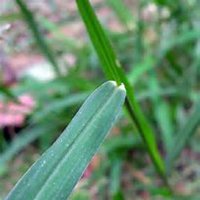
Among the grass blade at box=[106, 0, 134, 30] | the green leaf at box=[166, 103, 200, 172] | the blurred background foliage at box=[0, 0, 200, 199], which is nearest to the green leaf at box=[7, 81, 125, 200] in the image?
the green leaf at box=[166, 103, 200, 172]

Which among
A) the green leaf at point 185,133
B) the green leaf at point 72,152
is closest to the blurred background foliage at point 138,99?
the green leaf at point 185,133

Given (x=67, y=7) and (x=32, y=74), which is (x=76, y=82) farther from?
(x=67, y=7)


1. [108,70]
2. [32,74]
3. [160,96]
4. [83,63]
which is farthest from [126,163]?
[108,70]

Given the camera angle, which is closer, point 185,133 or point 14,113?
point 185,133

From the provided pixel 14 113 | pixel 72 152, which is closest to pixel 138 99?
pixel 14 113

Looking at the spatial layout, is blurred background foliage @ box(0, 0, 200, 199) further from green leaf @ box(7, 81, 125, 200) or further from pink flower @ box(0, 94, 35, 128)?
green leaf @ box(7, 81, 125, 200)

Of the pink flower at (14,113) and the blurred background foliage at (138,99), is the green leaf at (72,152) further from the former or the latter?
the pink flower at (14,113)

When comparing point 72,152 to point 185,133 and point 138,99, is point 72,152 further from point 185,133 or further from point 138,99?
point 138,99

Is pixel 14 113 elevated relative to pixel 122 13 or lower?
lower
